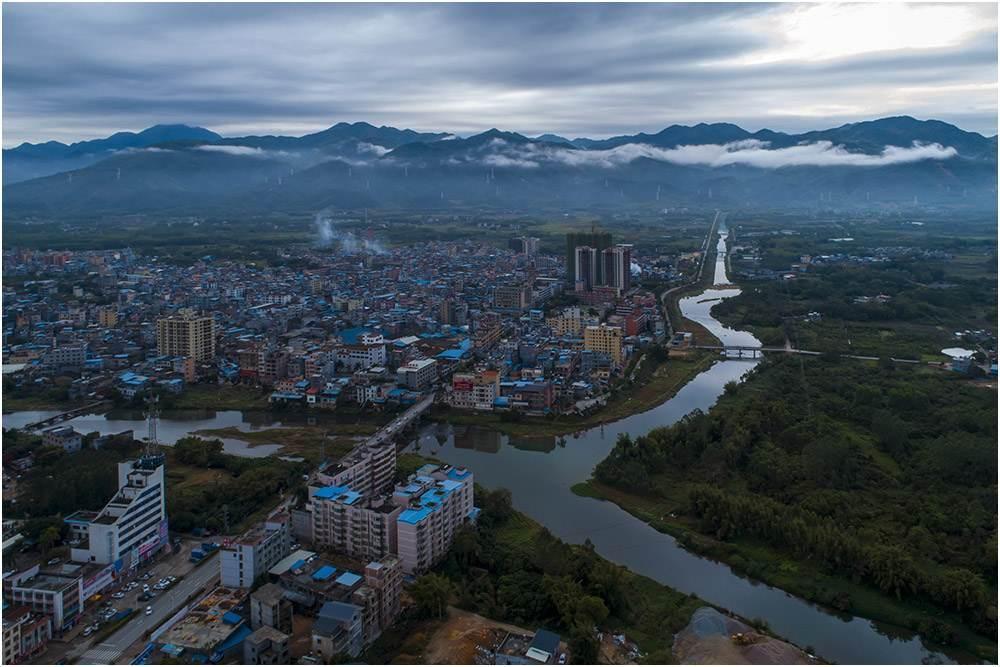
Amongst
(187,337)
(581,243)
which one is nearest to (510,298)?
(581,243)

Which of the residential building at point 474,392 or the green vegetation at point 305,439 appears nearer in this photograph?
the green vegetation at point 305,439

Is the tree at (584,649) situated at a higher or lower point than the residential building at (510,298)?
lower

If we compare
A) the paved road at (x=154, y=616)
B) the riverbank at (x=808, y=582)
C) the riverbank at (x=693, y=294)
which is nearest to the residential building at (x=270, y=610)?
the paved road at (x=154, y=616)

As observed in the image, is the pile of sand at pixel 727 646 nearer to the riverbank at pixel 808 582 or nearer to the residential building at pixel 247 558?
the riverbank at pixel 808 582

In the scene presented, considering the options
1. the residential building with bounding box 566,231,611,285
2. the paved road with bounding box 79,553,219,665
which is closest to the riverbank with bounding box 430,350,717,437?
the paved road with bounding box 79,553,219,665

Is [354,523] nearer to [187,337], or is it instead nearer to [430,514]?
[430,514]

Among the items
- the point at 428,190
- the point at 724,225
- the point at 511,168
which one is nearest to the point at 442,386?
the point at 724,225

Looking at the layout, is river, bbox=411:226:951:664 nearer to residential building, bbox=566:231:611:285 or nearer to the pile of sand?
the pile of sand
